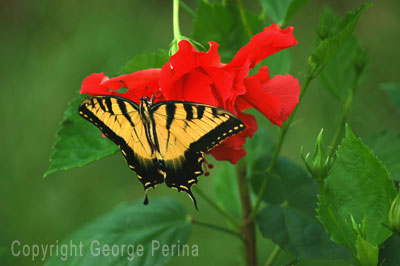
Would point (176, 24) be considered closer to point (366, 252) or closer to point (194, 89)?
point (194, 89)

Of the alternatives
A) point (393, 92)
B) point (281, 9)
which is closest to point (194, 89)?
point (281, 9)

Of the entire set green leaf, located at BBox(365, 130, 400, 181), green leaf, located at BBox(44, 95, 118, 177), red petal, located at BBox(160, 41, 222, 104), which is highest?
red petal, located at BBox(160, 41, 222, 104)

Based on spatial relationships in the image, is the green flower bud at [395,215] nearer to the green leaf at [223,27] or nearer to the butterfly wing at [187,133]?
the butterfly wing at [187,133]

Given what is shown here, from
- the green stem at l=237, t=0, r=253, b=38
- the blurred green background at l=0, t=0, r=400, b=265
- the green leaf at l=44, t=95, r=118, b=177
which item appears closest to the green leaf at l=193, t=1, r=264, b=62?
the green stem at l=237, t=0, r=253, b=38

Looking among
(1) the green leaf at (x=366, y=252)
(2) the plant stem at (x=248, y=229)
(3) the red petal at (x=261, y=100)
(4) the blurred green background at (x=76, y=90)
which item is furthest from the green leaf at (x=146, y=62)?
(4) the blurred green background at (x=76, y=90)

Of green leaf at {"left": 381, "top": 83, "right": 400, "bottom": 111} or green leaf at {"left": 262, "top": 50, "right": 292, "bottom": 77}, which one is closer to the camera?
green leaf at {"left": 262, "top": 50, "right": 292, "bottom": 77}

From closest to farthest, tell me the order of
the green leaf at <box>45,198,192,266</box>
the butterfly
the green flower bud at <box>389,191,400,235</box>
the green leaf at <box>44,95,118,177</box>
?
the green flower bud at <box>389,191,400,235</box>
the butterfly
the green leaf at <box>44,95,118,177</box>
the green leaf at <box>45,198,192,266</box>

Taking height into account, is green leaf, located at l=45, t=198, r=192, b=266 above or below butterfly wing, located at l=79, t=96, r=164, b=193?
below

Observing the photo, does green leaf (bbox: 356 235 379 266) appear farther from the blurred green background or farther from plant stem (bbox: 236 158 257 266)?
the blurred green background
